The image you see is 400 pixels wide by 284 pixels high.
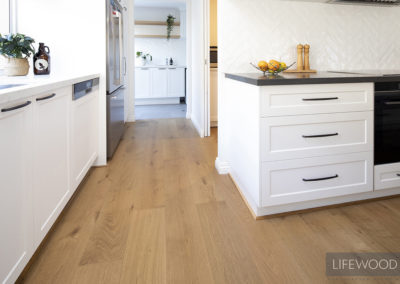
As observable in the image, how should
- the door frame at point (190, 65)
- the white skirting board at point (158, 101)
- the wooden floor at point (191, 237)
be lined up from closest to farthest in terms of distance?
1. the wooden floor at point (191, 237)
2. the door frame at point (190, 65)
3. the white skirting board at point (158, 101)

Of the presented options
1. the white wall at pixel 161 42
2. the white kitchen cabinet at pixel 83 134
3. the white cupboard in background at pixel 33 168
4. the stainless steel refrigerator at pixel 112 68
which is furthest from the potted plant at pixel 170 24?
the white cupboard in background at pixel 33 168

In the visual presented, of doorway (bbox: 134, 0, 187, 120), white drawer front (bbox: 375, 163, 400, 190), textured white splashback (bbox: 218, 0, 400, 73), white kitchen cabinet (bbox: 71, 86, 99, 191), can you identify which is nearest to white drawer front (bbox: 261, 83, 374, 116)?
white drawer front (bbox: 375, 163, 400, 190)

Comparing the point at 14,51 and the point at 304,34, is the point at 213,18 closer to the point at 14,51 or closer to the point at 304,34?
the point at 304,34

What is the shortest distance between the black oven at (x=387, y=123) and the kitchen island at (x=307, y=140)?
1.8 inches

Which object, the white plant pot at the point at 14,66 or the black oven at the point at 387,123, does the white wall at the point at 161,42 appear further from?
the black oven at the point at 387,123

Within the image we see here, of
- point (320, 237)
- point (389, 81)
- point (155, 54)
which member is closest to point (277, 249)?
point (320, 237)

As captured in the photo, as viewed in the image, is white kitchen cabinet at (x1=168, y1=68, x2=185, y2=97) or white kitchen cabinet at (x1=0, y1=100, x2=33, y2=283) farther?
white kitchen cabinet at (x1=168, y1=68, x2=185, y2=97)

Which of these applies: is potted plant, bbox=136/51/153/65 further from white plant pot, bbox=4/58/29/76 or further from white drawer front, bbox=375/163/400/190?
white drawer front, bbox=375/163/400/190

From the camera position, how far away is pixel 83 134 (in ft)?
7.23

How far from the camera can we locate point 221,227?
1678 millimetres

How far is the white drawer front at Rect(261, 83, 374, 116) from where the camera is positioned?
1.64m

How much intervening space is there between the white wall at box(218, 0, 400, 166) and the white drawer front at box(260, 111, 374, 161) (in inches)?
31.8

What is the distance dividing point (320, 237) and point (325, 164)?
45cm

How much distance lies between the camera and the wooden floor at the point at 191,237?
128 cm
